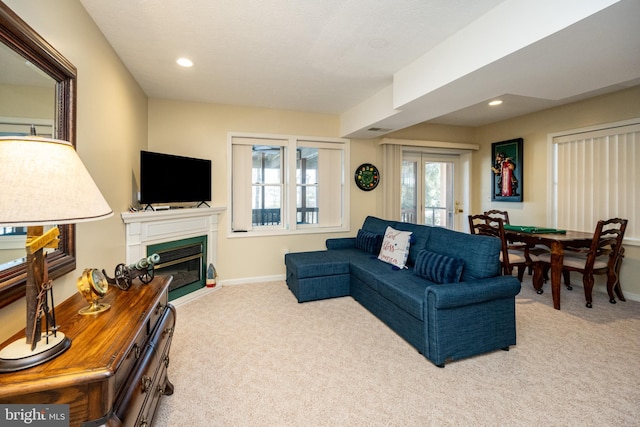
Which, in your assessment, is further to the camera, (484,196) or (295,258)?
(484,196)

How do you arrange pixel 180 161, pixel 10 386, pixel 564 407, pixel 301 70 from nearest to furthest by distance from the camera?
pixel 10 386, pixel 564 407, pixel 301 70, pixel 180 161

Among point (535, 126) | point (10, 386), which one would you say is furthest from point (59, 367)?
point (535, 126)

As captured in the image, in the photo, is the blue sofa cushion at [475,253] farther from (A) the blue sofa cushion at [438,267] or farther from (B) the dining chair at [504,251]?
(B) the dining chair at [504,251]

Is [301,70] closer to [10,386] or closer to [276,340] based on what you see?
[276,340]

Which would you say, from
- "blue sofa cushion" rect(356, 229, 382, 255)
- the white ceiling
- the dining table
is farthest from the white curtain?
"blue sofa cushion" rect(356, 229, 382, 255)

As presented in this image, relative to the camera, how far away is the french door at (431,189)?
17.2 ft

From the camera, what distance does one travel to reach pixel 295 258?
3.74 m

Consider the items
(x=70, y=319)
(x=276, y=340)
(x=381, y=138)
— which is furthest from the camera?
(x=381, y=138)

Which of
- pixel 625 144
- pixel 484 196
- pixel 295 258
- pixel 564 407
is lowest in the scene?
pixel 564 407

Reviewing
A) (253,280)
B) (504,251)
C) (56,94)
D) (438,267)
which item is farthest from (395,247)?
(56,94)

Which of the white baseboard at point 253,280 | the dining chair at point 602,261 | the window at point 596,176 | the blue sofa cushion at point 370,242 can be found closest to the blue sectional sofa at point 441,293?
the blue sofa cushion at point 370,242

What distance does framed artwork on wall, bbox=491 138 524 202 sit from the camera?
478cm

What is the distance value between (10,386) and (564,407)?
8.53 ft

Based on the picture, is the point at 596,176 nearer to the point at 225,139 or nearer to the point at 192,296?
the point at 225,139
